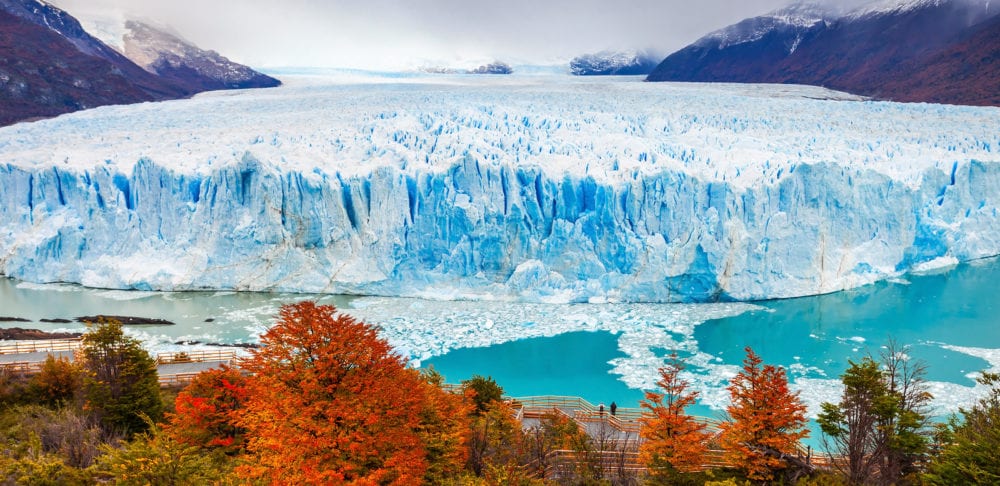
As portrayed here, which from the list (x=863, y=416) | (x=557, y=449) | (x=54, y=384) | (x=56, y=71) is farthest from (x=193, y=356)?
(x=56, y=71)

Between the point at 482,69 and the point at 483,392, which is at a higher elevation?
the point at 482,69

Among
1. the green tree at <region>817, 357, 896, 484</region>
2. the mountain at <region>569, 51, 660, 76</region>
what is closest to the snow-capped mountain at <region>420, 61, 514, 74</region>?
the mountain at <region>569, 51, 660, 76</region>

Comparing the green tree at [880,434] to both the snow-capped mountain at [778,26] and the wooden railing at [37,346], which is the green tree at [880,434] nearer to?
the wooden railing at [37,346]

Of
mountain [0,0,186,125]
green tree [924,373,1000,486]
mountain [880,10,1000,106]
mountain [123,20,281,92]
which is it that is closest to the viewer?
green tree [924,373,1000,486]

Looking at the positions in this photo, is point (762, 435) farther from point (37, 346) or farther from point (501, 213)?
point (37, 346)

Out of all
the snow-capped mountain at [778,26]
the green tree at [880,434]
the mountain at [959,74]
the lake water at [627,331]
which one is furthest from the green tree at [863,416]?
the snow-capped mountain at [778,26]

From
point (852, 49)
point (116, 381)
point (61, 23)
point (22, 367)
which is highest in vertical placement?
point (61, 23)

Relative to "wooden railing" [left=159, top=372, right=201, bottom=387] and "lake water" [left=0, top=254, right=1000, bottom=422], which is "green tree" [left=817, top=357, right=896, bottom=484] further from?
"wooden railing" [left=159, top=372, right=201, bottom=387]
